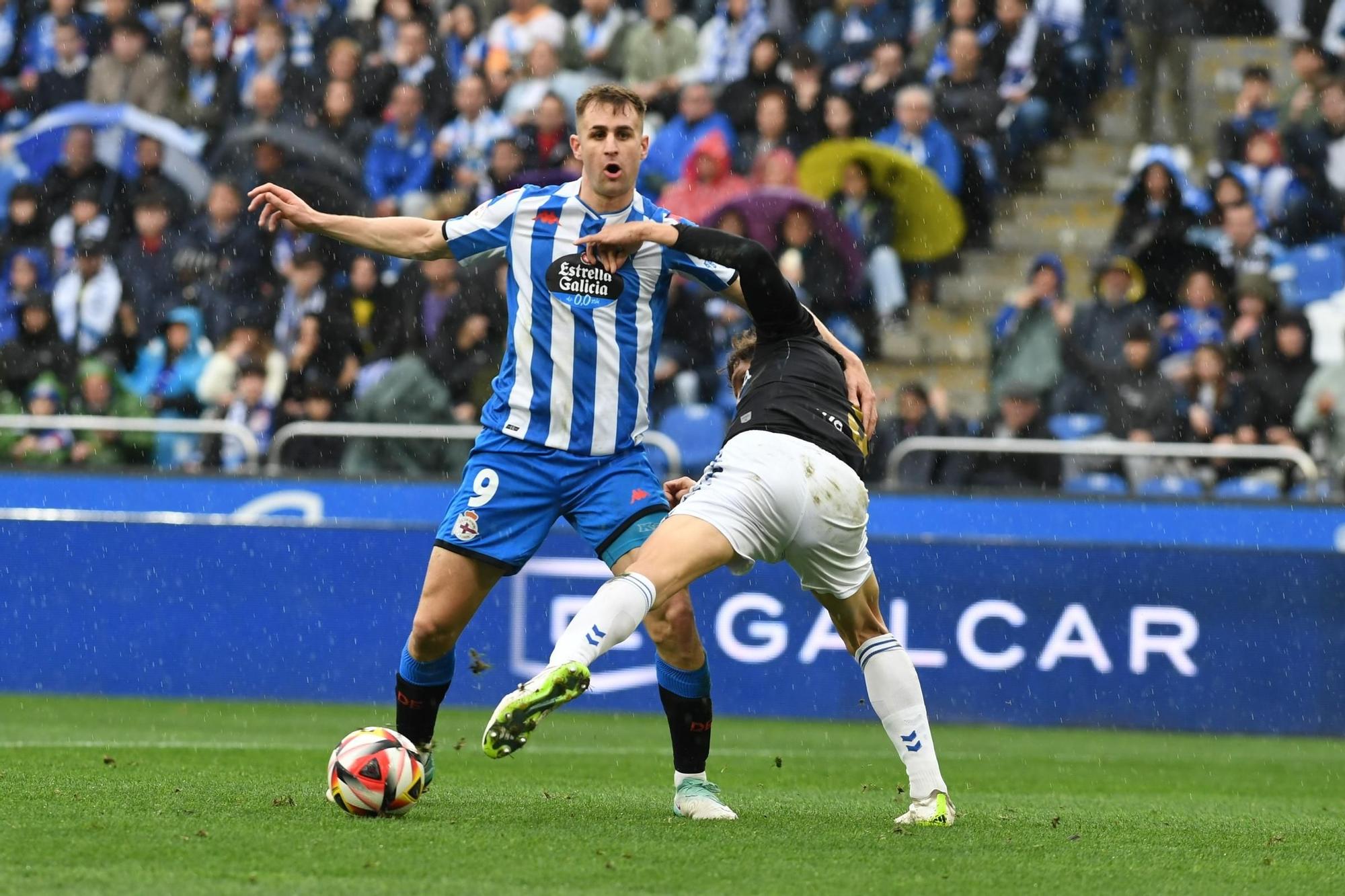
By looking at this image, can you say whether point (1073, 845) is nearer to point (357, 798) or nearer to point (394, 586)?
point (357, 798)

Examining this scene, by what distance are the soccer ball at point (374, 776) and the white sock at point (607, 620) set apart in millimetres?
790

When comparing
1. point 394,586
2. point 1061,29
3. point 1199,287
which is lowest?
point 394,586

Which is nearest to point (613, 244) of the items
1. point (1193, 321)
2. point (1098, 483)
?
point (1098, 483)

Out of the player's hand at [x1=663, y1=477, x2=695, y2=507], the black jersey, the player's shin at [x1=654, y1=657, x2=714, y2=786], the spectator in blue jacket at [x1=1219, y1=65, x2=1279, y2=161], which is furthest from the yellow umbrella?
the player's shin at [x1=654, y1=657, x2=714, y2=786]

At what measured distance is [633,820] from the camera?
593 centimetres

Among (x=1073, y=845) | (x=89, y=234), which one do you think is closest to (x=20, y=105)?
(x=89, y=234)

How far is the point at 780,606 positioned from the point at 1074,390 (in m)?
2.88

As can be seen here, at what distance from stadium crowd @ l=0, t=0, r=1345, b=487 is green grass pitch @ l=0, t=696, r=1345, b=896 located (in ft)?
10.6

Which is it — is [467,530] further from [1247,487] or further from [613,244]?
[1247,487]

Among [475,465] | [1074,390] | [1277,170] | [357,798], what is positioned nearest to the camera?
[357,798]

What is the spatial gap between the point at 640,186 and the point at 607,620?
360 inches

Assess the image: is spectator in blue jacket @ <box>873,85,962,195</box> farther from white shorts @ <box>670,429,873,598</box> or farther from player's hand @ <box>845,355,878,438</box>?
white shorts @ <box>670,429,873,598</box>

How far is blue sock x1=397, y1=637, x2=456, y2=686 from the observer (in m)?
6.16

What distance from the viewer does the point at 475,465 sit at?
614 cm
